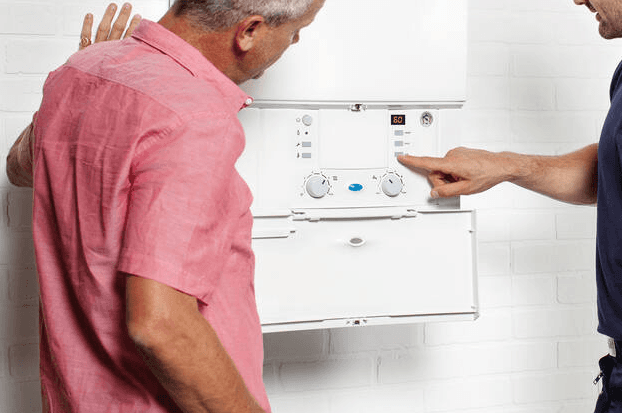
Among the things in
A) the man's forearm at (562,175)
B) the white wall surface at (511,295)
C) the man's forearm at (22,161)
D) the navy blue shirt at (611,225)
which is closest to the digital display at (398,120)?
the man's forearm at (562,175)

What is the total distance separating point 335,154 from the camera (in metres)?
1.14

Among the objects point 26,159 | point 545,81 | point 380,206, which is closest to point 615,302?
point 380,206

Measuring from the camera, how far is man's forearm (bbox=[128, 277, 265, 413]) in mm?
603

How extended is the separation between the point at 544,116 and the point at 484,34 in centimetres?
26

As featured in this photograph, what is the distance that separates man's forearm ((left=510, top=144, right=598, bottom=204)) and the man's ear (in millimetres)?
660

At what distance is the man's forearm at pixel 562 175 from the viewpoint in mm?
1274

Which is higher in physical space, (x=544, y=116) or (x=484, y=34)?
(x=484, y=34)

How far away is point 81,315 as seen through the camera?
2.39 feet

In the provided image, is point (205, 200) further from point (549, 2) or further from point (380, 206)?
point (549, 2)

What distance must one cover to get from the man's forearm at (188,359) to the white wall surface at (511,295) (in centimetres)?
83

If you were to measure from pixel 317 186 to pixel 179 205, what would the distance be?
533 mm

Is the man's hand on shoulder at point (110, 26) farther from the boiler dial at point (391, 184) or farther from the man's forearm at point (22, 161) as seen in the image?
the boiler dial at point (391, 184)

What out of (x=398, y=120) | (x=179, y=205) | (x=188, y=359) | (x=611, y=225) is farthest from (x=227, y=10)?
(x=611, y=225)

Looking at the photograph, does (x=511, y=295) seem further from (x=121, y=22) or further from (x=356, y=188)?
(x=121, y=22)
